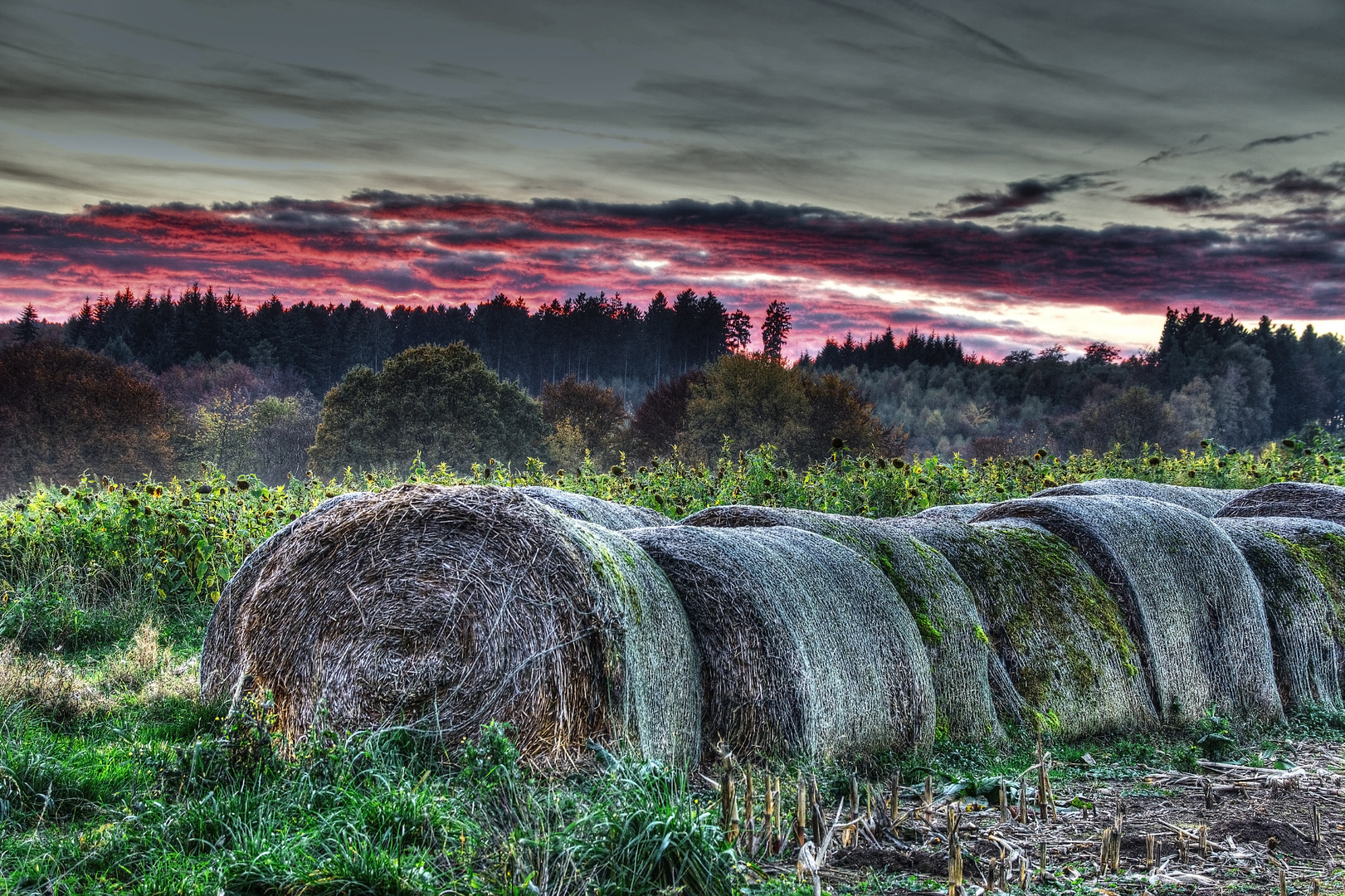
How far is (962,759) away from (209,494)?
10.2m

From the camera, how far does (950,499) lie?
16141mm

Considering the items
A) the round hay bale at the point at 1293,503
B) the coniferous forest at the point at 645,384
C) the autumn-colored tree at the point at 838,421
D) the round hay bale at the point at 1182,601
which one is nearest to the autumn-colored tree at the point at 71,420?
the coniferous forest at the point at 645,384

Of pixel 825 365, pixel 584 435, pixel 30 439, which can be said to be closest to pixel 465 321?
pixel 584 435

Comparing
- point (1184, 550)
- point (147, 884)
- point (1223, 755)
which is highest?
point (1184, 550)

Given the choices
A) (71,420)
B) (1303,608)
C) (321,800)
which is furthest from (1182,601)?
(71,420)

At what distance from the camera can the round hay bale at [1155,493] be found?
11484mm

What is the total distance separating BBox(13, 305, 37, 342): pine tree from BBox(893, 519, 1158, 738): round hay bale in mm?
68829

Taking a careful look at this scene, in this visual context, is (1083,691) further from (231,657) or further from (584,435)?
(584,435)

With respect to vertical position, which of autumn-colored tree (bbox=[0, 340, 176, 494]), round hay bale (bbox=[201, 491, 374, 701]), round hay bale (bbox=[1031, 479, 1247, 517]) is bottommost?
autumn-colored tree (bbox=[0, 340, 176, 494])

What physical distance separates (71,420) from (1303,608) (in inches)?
2041

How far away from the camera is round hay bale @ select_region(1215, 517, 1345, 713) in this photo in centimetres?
999

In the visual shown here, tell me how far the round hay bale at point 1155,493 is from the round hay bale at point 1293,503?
0.93 ft

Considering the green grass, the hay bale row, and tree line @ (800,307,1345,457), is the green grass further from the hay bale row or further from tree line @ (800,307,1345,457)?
tree line @ (800,307,1345,457)

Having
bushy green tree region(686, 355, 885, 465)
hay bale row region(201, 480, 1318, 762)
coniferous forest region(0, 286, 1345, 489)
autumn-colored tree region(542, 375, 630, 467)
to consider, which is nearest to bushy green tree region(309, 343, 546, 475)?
coniferous forest region(0, 286, 1345, 489)
